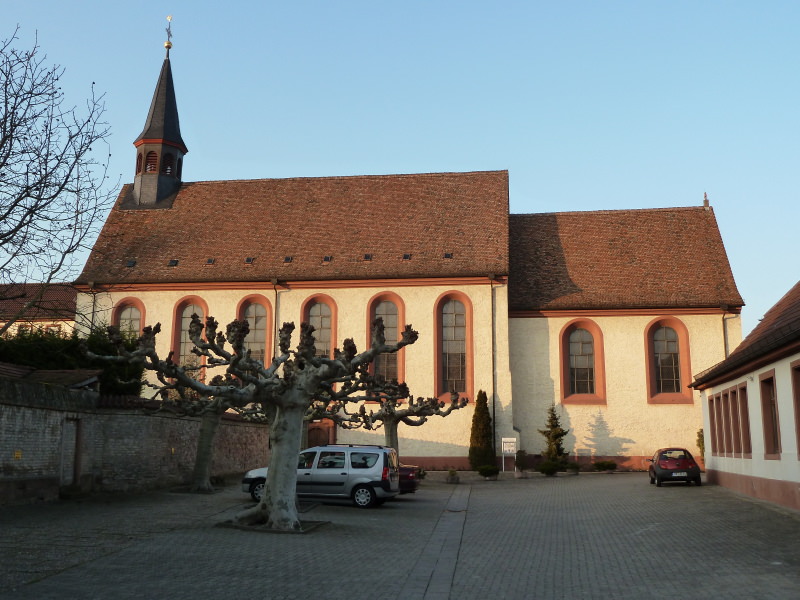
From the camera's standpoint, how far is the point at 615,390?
35438mm

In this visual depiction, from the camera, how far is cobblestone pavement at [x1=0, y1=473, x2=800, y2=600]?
362 inches

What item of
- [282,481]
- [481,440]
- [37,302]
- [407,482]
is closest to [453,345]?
[481,440]

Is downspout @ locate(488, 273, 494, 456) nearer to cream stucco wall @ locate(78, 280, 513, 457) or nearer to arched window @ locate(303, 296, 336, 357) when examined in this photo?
cream stucco wall @ locate(78, 280, 513, 457)

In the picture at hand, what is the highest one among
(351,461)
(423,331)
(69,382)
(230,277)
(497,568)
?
(230,277)

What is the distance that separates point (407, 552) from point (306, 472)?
7707mm

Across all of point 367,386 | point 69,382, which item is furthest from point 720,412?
point 69,382

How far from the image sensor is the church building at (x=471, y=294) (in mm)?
35156

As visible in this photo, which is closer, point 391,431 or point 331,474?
point 331,474

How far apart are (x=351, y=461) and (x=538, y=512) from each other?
457 centimetres

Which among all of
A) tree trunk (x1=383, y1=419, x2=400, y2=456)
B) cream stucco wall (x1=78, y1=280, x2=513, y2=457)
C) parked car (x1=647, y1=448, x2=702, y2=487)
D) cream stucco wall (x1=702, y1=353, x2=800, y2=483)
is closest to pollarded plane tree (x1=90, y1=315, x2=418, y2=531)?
cream stucco wall (x1=702, y1=353, x2=800, y2=483)

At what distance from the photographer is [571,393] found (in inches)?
1411

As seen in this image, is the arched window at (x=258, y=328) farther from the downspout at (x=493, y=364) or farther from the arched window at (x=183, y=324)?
the downspout at (x=493, y=364)

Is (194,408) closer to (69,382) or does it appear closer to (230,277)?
(69,382)

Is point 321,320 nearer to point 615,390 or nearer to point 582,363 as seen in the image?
point 582,363
